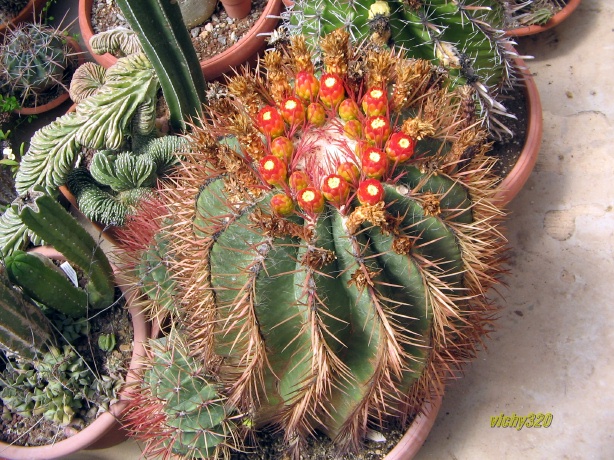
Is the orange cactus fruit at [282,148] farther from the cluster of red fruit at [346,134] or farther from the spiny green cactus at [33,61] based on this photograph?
the spiny green cactus at [33,61]

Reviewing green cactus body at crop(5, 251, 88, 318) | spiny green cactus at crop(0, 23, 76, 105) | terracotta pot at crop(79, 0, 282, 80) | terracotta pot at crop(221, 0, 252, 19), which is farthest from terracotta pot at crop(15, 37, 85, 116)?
green cactus body at crop(5, 251, 88, 318)

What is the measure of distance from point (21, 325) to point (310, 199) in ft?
2.50

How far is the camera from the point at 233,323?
78 centimetres

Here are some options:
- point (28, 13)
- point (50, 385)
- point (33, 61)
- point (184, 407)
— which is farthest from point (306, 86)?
point (28, 13)

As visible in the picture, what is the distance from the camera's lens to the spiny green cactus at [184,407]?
0.95m

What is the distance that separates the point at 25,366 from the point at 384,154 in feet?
3.24

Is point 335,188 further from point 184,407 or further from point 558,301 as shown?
point 558,301

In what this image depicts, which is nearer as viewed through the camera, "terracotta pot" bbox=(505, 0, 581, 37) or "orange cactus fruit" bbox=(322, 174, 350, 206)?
"orange cactus fruit" bbox=(322, 174, 350, 206)

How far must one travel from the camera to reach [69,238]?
1.12 m

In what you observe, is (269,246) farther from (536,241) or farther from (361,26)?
(536,241)

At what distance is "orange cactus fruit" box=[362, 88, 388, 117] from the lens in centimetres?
77

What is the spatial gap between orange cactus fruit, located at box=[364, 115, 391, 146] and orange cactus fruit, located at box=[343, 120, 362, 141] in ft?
0.07

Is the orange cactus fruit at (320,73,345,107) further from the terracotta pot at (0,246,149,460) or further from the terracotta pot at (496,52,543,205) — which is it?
the terracotta pot at (496,52,543,205)

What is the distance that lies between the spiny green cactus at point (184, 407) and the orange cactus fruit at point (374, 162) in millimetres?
492
